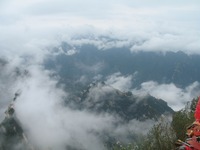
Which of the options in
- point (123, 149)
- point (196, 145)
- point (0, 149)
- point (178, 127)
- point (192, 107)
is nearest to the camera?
point (196, 145)

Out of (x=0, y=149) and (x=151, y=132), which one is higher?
(x=151, y=132)

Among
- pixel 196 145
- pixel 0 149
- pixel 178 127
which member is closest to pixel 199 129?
pixel 196 145

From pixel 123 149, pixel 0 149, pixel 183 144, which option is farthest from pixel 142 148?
pixel 0 149

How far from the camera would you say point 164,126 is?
1179 inches

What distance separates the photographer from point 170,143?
29422 millimetres

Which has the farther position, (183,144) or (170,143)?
(170,143)

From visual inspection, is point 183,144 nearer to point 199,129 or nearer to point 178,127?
point 199,129

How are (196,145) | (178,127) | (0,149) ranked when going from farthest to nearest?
(0,149) → (178,127) → (196,145)

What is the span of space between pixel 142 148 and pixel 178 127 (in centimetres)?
558

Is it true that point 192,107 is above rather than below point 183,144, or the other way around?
below

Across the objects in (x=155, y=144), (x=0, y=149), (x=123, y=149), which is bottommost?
(x=0, y=149)

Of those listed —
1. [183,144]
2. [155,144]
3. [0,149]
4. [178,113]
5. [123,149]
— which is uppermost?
[183,144]

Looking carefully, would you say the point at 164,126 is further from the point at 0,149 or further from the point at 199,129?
the point at 0,149

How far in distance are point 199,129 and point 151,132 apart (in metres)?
24.8
